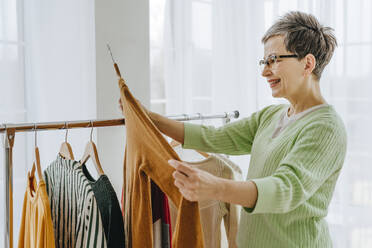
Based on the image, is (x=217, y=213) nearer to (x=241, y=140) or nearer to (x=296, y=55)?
(x=241, y=140)

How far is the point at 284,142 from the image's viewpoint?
1097 mm

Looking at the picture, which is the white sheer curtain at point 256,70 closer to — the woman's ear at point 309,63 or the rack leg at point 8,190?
the woman's ear at point 309,63

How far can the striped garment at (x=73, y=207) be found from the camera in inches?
37.0

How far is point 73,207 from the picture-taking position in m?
1.02

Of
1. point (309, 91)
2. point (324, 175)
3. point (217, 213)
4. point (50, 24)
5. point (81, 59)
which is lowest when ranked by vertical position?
point (217, 213)

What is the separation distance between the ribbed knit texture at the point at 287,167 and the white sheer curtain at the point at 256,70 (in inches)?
38.3

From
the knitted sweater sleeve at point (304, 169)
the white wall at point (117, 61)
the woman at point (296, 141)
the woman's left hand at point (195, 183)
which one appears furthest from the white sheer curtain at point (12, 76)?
the knitted sweater sleeve at point (304, 169)

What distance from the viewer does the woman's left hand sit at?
2.61 ft

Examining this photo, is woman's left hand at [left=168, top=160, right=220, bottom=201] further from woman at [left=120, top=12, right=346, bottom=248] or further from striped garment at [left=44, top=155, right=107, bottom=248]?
striped garment at [left=44, top=155, right=107, bottom=248]

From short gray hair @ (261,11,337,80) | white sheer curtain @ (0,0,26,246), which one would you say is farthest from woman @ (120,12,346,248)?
white sheer curtain @ (0,0,26,246)

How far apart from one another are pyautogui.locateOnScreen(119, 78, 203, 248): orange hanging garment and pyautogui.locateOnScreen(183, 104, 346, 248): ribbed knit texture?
0.50ft

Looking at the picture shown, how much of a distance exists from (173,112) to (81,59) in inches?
40.9

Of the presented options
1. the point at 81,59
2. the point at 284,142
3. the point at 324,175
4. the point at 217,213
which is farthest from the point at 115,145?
the point at 324,175

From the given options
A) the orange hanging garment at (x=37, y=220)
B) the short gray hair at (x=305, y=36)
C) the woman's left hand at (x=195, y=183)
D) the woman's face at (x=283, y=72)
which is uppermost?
the short gray hair at (x=305, y=36)
